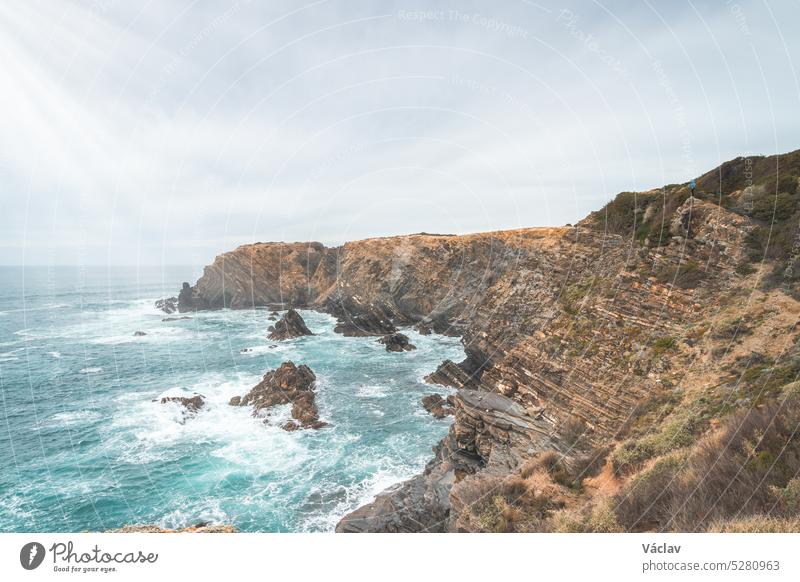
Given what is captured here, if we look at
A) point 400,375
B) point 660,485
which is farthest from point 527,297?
point 400,375

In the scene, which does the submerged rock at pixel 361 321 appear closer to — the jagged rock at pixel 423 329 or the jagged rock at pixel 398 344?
the jagged rock at pixel 423 329

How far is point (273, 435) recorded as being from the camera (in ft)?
70.1

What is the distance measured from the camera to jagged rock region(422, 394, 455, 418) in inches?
930

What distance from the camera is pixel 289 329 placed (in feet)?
154

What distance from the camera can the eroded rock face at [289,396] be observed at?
23.0m

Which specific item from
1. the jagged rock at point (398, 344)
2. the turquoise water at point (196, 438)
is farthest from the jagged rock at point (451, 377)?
the jagged rock at point (398, 344)

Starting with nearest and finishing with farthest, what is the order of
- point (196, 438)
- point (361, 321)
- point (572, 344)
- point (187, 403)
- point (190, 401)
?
point (572, 344), point (196, 438), point (187, 403), point (190, 401), point (361, 321)

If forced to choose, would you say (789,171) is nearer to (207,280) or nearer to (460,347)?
(460,347)

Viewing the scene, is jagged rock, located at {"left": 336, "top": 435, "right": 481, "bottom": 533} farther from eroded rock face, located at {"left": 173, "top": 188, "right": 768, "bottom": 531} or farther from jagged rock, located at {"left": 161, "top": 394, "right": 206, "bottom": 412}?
jagged rock, located at {"left": 161, "top": 394, "right": 206, "bottom": 412}

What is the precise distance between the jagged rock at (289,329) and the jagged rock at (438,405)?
2703cm

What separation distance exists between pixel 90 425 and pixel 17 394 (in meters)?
12.3

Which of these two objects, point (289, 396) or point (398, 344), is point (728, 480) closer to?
point (289, 396)

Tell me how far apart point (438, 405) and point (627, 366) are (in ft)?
48.8

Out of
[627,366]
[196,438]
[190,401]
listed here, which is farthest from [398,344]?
[627,366]
